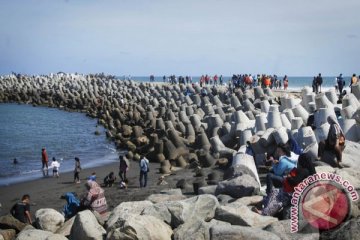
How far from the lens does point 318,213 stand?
251 inches

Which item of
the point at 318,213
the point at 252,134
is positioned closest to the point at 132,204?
the point at 318,213

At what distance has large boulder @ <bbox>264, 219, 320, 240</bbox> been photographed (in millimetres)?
6103

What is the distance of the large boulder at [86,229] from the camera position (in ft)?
23.5

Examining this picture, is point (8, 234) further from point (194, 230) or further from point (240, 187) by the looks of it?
point (240, 187)

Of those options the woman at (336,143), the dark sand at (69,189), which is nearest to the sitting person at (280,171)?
the woman at (336,143)

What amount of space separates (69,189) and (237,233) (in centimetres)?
969

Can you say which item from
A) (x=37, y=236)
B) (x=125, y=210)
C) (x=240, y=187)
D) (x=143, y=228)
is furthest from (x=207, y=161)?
(x=143, y=228)

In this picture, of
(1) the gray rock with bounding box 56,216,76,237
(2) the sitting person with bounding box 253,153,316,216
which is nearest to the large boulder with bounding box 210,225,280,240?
(2) the sitting person with bounding box 253,153,316,216

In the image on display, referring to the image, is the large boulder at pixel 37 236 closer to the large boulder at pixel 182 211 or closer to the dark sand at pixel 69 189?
the large boulder at pixel 182 211

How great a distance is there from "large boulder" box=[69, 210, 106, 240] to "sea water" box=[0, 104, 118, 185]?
34.6ft

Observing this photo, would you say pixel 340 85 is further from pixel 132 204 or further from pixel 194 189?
pixel 132 204

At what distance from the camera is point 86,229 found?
284 inches

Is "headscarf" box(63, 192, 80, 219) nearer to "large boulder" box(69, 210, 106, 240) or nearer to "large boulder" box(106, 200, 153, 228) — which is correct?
"large boulder" box(106, 200, 153, 228)

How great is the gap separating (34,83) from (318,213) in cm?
5656
